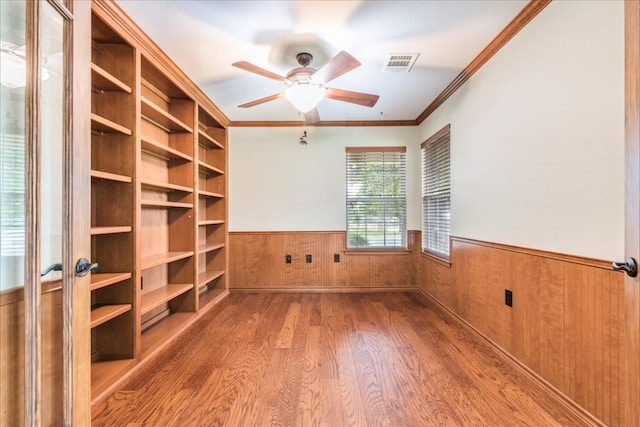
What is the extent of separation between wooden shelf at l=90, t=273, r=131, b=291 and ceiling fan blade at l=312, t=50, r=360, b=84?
2.01 meters

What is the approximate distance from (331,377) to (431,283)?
2164 millimetres

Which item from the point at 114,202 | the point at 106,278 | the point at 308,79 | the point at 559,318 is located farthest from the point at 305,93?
the point at 559,318

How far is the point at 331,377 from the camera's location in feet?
6.28

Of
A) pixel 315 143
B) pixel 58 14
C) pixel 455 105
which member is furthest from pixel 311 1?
pixel 315 143

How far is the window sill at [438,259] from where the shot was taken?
313 cm

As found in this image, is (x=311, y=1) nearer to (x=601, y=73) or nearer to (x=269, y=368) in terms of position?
(x=601, y=73)

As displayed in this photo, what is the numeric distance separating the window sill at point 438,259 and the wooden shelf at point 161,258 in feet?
9.12

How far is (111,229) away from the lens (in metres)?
1.85

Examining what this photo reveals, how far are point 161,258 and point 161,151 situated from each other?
1.00m

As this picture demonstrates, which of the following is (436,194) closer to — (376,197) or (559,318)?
(376,197)

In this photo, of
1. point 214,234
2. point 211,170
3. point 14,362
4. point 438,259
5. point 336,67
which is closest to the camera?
point 14,362

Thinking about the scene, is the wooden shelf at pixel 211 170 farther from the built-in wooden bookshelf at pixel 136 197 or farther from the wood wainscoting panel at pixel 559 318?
the wood wainscoting panel at pixel 559 318

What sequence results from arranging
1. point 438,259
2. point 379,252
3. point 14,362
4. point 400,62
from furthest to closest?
point 379,252
point 438,259
point 400,62
point 14,362

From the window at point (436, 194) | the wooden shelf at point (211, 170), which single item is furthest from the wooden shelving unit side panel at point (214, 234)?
the window at point (436, 194)
